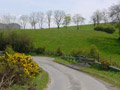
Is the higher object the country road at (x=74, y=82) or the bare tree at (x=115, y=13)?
the bare tree at (x=115, y=13)

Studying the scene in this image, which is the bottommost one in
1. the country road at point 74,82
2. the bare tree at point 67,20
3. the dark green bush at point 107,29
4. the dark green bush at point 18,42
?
the country road at point 74,82

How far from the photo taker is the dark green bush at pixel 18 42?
64.9 meters

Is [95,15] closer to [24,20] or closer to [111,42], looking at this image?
[24,20]

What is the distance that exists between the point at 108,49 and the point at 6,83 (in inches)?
2254

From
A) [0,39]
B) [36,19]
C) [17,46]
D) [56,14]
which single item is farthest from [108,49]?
[36,19]

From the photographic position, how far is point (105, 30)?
4264 inches

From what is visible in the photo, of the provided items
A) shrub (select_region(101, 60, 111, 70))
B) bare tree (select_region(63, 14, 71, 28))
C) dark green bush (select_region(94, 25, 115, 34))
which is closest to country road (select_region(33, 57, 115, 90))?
shrub (select_region(101, 60, 111, 70))

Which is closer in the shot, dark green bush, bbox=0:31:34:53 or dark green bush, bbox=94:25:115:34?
dark green bush, bbox=0:31:34:53

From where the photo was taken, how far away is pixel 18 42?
64.8m

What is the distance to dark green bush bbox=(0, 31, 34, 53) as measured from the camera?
213 feet

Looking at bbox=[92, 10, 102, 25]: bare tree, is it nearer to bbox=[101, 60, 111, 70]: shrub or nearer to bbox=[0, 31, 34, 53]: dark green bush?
bbox=[0, 31, 34, 53]: dark green bush

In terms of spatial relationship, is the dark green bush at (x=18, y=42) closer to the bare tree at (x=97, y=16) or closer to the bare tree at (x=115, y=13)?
the bare tree at (x=115, y=13)

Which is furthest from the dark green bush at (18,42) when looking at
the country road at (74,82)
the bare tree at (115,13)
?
the country road at (74,82)

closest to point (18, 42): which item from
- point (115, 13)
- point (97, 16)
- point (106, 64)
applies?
point (115, 13)
